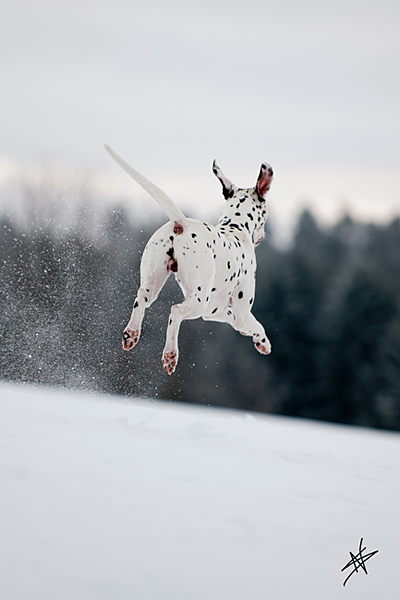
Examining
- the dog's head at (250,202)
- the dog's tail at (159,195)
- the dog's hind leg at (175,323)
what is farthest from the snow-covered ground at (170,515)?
the dog's head at (250,202)

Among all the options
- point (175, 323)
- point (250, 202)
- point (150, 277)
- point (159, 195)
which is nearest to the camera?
point (175, 323)

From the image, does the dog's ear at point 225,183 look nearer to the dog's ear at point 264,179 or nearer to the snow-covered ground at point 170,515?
the dog's ear at point 264,179

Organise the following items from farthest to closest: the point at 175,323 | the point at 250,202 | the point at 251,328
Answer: the point at 250,202 < the point at 251,328 < the point at 175,323

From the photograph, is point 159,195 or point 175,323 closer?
point 175,323

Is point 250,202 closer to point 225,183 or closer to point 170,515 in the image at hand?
point 225,183

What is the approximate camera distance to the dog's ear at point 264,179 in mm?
6262

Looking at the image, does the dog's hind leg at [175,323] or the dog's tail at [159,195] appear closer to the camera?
the dog's hind leg at [175,323]

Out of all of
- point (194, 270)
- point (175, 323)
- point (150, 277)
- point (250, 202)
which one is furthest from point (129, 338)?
point (250, 202)

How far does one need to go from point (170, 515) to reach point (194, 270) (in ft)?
7.99

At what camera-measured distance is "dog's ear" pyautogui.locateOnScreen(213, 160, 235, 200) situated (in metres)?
6.48

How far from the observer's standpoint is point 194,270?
17.6 feet

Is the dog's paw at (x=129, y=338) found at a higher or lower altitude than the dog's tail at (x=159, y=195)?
lower

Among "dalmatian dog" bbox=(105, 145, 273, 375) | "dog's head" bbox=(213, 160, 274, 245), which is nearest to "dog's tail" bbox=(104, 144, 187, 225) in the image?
"dalmatian dog" bbox=(105, 145, 273, 375)

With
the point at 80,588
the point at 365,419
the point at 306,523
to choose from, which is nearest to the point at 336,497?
the point at 306,523
